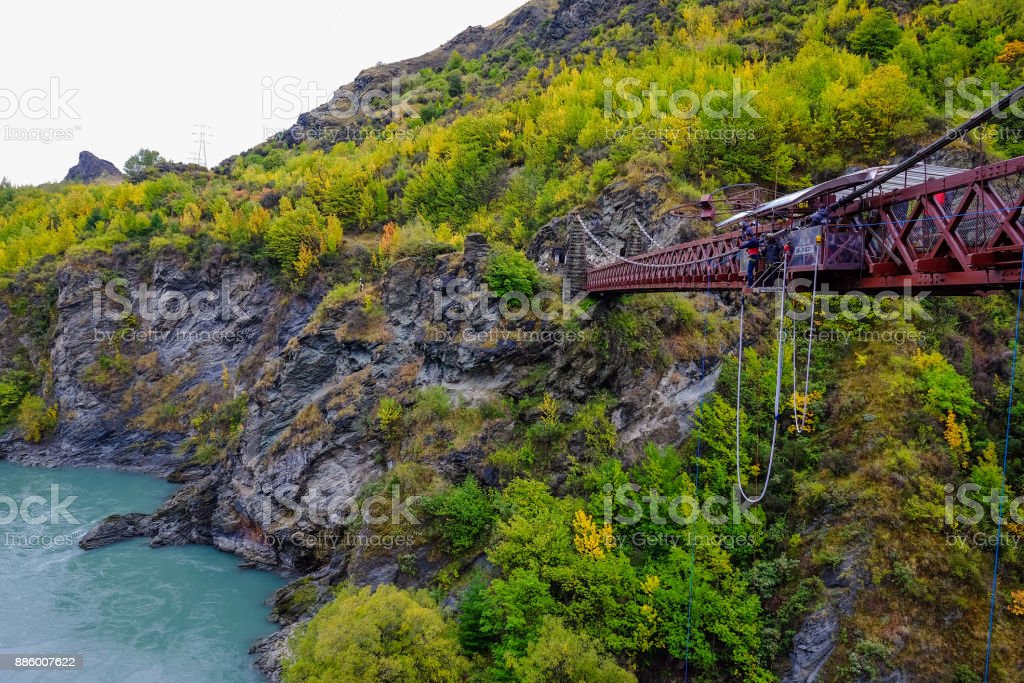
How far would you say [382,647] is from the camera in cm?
1262

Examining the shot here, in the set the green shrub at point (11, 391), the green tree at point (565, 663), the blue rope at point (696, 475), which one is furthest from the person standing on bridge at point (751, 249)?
the green shrub at point (11, 391)

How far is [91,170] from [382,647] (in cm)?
10628

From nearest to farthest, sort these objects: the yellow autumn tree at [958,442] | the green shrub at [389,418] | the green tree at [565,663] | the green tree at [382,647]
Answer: the green tree at [565,663] → the green tree at [382,647] → the yellow autumn tree at [958,442] → the green shrub at [389,418]

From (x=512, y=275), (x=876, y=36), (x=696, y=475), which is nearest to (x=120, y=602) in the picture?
(x=512, y=275)

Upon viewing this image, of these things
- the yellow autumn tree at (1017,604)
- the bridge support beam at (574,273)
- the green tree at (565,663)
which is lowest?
the green tree at (565,663)

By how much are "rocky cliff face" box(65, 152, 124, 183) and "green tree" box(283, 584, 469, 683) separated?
98.9 meters

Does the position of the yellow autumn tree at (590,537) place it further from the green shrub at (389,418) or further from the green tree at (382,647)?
the green shrub at (389,418)

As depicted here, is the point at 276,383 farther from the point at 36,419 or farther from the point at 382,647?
the point at 36,419

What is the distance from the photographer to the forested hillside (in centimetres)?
1271

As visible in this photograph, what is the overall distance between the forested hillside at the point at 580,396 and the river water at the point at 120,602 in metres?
1.55

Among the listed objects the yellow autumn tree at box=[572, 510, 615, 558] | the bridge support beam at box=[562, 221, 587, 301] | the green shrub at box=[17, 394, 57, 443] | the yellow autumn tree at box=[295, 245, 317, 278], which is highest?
the yellow autumn tree at box=[295, 245, 317, 278]

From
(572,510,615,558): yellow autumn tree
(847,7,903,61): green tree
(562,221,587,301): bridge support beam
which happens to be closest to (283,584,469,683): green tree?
(572,510,615,558): yellow autumn tree

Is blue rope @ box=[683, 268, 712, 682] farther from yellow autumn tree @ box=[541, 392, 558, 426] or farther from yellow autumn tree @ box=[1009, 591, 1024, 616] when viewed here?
yellow autumn tree @ box=[1009, 591, 1024, 616]

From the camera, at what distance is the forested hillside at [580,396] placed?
41.7 ft
